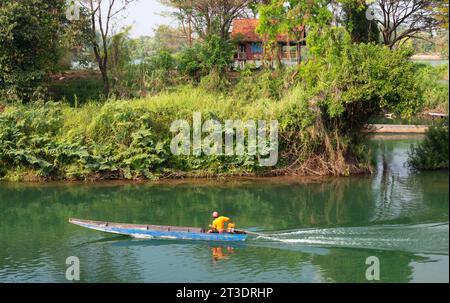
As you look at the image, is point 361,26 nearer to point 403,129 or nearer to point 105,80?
point 403,129

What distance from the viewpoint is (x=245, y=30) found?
37156 mm

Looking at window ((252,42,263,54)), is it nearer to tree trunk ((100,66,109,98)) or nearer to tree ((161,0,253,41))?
tree ((161,0,253,41))

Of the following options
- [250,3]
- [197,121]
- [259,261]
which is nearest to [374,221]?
[259,261]

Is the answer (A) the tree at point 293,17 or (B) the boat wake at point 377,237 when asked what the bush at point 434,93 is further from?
(B) the boat wake at point 377,237

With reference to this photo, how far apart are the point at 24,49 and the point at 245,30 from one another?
49.5 ft

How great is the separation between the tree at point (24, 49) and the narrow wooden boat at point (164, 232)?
12002 mm

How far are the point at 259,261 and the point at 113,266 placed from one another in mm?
3364

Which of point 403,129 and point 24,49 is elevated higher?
point 24,49

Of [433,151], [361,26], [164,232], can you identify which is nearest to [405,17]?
[361,26]

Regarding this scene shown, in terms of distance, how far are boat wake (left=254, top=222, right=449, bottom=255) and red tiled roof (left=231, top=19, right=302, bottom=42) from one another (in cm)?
2137

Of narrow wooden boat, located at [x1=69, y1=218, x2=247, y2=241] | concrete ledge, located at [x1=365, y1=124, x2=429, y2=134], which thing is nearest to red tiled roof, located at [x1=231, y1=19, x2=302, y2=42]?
concrete ledge, located at [x1=365, y1=124, x2=429, y2=134]

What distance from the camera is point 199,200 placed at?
19828 mm

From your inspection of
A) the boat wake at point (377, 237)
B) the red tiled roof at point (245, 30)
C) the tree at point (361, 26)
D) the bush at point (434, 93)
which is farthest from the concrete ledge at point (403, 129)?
the boat wake at point (377, 237)
